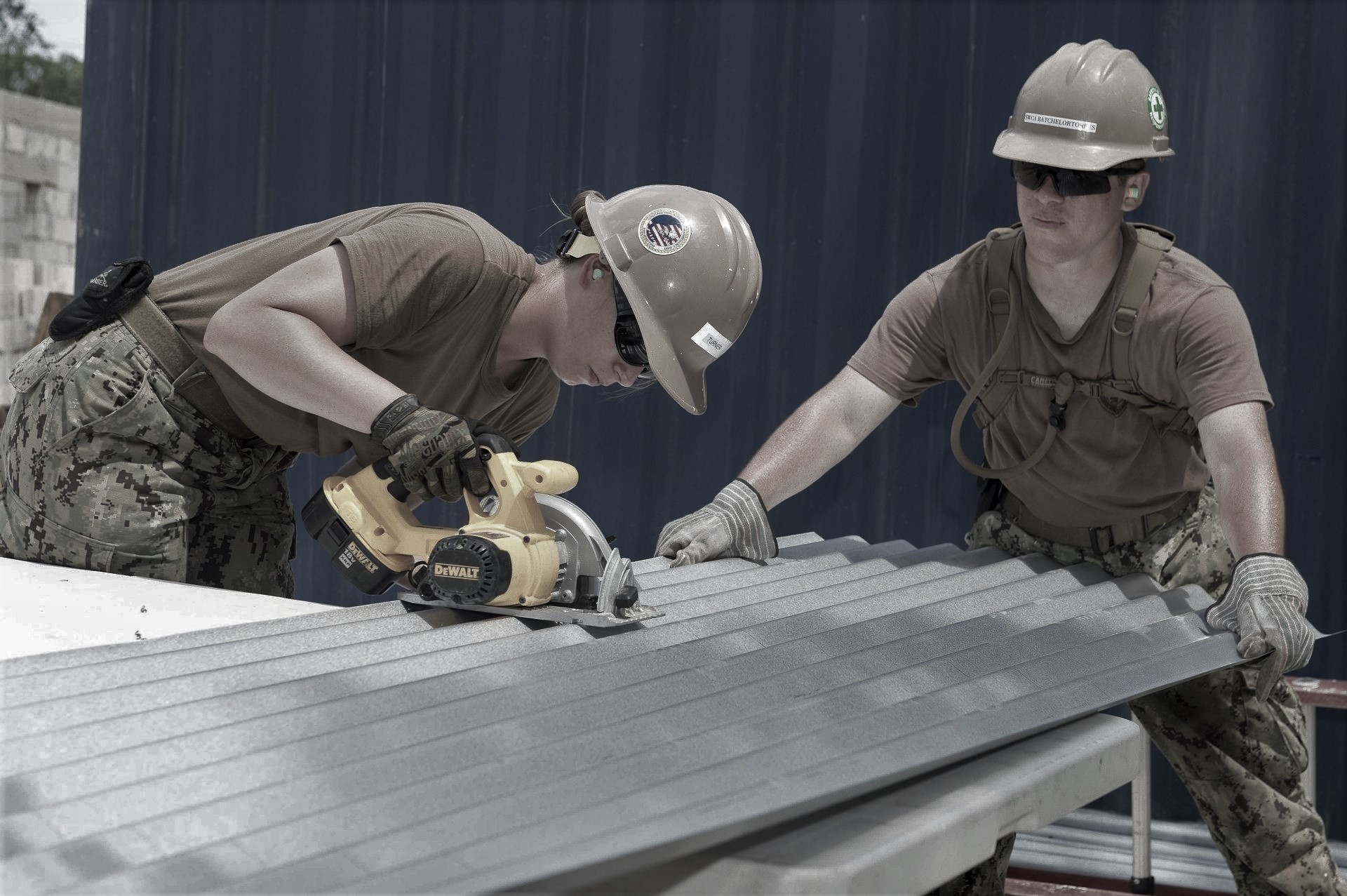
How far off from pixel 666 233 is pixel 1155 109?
1.44 meters

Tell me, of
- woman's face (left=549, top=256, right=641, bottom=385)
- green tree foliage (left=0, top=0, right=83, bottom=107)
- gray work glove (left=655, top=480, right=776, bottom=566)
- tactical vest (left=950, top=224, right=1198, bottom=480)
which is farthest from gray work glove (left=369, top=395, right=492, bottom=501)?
green tree foliage (left=0, top=0, right=83, bottom=107)

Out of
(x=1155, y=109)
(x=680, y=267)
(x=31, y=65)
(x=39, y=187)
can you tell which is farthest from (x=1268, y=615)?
(x=31, y=65)

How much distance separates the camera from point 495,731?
162 cm

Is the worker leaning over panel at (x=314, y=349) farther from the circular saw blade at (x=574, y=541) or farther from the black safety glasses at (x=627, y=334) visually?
the circular saw blade at (x=574, y=541)

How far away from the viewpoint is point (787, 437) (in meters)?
3.40

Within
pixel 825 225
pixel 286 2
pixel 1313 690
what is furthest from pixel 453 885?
pixel 286 2

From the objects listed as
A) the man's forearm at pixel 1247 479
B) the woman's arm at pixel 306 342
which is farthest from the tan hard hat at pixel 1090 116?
the woman's arm at pixel 306 342

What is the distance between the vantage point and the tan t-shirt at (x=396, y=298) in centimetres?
239

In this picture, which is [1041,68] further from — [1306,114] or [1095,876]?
[1095,876]

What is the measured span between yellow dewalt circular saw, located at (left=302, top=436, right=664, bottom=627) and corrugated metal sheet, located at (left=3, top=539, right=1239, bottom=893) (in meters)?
0.07

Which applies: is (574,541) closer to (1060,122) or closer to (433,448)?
(433,448)

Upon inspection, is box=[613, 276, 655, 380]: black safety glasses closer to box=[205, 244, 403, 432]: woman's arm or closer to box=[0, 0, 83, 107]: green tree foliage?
box=[205, 244, 403, 432]: woman's arm

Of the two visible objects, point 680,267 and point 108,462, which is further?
point 108,462

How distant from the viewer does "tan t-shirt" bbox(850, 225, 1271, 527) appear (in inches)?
114
